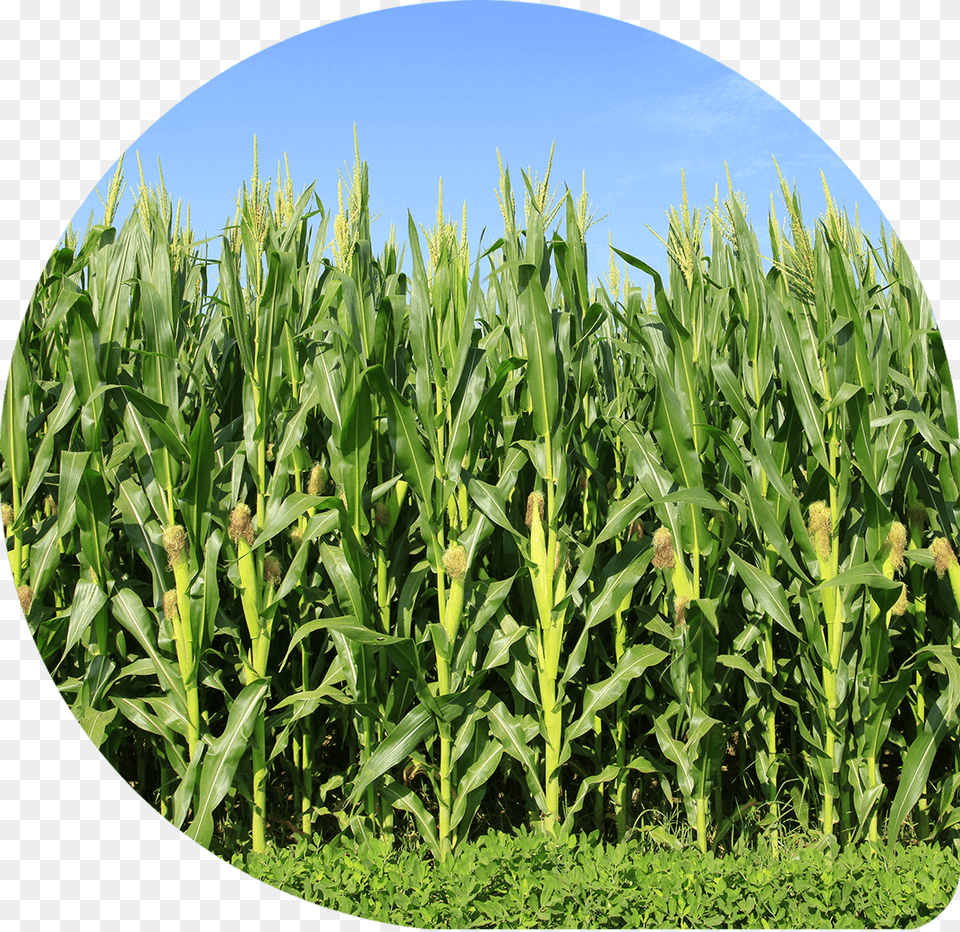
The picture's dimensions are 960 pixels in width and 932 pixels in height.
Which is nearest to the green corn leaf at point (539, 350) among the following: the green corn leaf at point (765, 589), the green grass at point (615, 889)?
the green corn leaf at point (765, 589)

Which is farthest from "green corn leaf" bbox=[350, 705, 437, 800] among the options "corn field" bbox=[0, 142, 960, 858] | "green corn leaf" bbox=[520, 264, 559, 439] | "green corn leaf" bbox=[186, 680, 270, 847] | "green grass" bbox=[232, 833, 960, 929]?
"green corn leaf" bbox=[520, 264, 559, 439]

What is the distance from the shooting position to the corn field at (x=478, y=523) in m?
3.00

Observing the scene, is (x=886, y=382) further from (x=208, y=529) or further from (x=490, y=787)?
(x=208, y=529)

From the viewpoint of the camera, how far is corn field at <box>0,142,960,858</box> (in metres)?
3.00

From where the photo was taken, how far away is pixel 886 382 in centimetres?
343

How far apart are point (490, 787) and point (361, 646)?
4.09 feet

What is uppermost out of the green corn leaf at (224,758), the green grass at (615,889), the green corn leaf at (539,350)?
the green corn leaf at (539,350)

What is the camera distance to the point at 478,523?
10.1ft

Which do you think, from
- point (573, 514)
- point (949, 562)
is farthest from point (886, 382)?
point (573, 514)

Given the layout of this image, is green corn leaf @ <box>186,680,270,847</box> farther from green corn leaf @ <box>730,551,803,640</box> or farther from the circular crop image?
green corn leaf @ <box>730,551,803,640</box>

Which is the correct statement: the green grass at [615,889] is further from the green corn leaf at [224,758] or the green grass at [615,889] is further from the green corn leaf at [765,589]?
the green corn leaf at [765,589]

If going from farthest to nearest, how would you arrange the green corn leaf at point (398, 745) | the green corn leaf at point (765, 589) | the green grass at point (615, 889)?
the green corn leaf at point (765, 589) → the green corn leaf at point (398, 745) → the green grass at point (615, 889)

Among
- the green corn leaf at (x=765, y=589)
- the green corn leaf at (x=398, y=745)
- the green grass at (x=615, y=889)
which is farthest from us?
the green corn leaf at (x=765, y=589)

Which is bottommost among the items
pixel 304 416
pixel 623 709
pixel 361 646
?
pixel 623 709
